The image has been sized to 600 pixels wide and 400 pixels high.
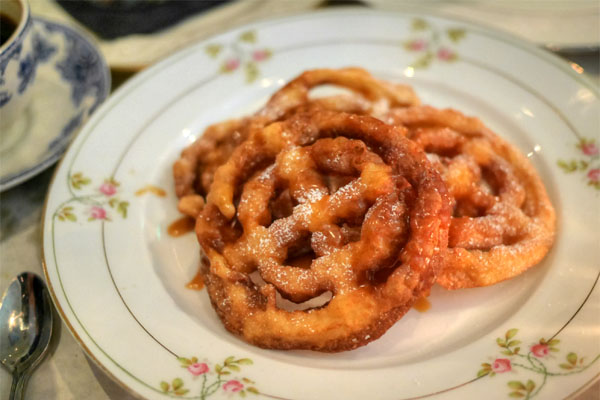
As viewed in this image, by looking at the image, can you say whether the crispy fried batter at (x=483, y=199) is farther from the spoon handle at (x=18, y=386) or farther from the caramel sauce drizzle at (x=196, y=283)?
the spoon handle at (x=18, y=386)

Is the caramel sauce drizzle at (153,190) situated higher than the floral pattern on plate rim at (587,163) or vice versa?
the floral pattern on plate rim at (587,163)

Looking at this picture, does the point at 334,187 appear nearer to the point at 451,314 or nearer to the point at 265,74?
the point at 451,314

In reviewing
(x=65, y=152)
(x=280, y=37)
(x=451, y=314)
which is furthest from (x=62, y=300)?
(x=280, y=37)

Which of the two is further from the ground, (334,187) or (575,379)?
(575,379)

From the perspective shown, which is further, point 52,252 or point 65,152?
point 65,152

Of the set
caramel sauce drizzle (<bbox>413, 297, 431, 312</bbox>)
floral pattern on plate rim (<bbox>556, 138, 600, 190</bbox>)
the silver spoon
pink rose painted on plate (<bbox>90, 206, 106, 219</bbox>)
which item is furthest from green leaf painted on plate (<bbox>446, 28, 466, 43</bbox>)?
the silver spoon

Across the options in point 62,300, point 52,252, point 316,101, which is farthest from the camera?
point 316,101

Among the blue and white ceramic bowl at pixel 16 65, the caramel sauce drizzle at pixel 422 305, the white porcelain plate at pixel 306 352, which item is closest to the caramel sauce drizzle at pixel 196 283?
the white porcelain plate at pixel 306 352
